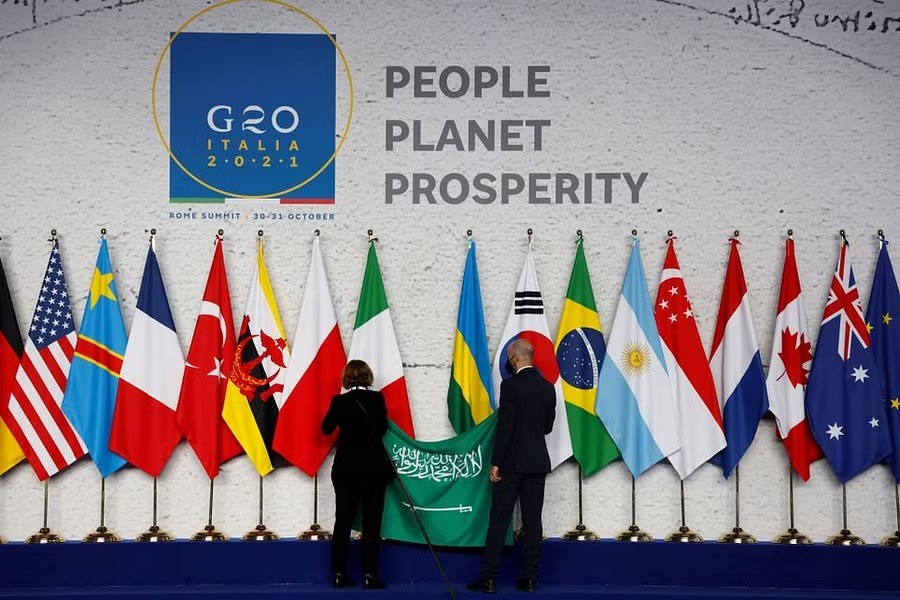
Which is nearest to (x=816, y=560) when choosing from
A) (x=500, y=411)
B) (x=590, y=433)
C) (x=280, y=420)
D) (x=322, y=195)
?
(x=590, y=433)

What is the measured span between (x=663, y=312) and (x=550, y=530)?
54.5 inches

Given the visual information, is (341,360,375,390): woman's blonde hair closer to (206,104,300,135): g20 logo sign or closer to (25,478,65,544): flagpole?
(206,104,300,135): g20 logo sign

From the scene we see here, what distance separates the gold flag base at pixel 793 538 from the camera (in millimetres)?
5371

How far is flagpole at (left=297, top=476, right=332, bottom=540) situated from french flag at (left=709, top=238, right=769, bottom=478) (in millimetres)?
2246

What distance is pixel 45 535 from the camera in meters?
5.33

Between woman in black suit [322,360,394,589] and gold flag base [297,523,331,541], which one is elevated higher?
woman in black suit [322,360,394,589]

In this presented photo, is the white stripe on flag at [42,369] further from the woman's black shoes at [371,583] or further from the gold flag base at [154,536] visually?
the woman's black shoes at [371,583]

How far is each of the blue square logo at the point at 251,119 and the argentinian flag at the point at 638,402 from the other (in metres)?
1.89

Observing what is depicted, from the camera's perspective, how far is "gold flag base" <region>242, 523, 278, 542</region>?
536 cm

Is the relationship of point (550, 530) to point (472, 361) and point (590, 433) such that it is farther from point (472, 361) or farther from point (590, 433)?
point (472, 361)

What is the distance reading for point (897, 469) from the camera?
5328 mm

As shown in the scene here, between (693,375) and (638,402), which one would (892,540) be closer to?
(693,375)

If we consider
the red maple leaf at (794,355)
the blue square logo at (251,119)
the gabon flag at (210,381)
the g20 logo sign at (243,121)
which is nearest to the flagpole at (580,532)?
the red maple leaf at (794,355)

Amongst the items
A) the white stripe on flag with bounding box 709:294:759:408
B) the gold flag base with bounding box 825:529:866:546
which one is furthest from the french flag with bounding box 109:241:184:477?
the gold flag base with bounding box 825:529:866:546
